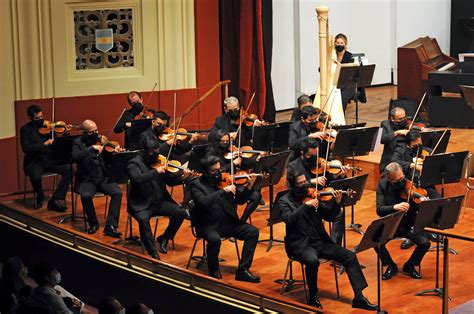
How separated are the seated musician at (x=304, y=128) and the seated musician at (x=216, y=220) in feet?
5.08

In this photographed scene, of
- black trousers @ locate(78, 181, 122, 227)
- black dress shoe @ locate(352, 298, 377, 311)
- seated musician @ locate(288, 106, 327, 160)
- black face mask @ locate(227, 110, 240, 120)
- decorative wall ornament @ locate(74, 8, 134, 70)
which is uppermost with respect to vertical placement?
decorative wall ornament @ locate(74, 8, 134, 70)

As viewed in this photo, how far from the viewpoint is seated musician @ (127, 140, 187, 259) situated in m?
9.23

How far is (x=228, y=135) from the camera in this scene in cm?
981

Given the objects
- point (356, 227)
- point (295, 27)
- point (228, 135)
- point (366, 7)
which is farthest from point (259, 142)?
point (366, 7)

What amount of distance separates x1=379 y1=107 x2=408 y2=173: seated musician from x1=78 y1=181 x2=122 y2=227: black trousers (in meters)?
2.66

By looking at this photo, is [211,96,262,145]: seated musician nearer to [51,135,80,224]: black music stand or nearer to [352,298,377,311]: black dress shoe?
[51,135,80,224]: black music stand

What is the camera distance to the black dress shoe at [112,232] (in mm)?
10005

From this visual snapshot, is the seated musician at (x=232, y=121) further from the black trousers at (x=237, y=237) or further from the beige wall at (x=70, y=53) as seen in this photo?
the beige wall at (x=70, y=53)

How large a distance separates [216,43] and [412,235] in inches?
198

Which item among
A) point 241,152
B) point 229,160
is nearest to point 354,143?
point 241,152

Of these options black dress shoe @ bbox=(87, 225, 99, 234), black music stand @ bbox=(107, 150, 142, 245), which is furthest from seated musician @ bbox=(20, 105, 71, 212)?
black music stand @ bbox=(107, 150, 142, 245)

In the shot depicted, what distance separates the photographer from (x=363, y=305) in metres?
8.05

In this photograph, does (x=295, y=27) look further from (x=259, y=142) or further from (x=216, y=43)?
(x=259, y=142)

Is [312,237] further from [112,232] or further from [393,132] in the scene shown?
[112,232]
